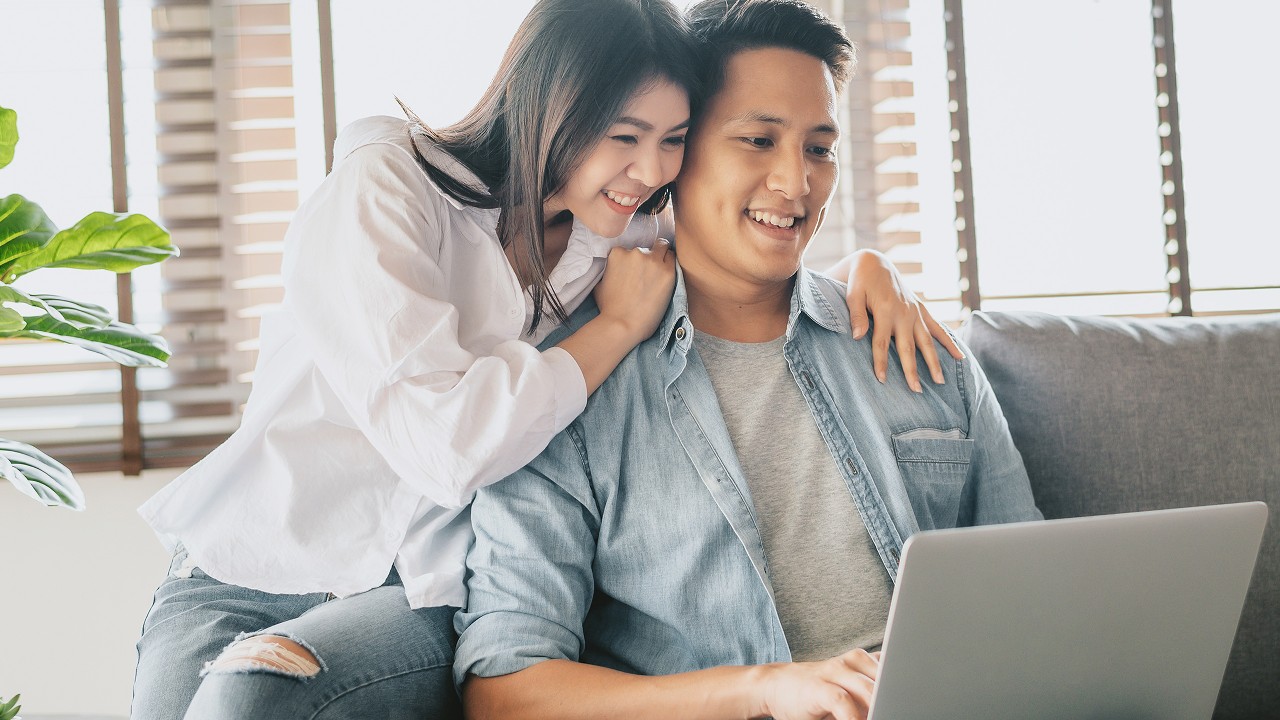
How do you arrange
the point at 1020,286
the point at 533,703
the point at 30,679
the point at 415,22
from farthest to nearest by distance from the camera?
the point at 1020,286, the point at 415,22, the point at 30,679, the point at 533,703

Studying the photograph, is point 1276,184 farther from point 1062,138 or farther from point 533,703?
point 533,703

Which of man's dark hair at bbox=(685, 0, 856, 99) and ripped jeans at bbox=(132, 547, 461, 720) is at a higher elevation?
man's dark hair at bbox=(685, 0, 856, 99)

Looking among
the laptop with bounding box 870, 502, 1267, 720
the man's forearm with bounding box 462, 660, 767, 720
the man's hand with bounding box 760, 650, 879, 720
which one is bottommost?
the man's forearm with bounding box 462, 660, 767, 720

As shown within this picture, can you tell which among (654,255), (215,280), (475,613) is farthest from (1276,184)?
(215,280)

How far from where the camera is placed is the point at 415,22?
8.58 ft

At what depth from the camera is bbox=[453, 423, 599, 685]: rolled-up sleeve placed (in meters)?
1.15

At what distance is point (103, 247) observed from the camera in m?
1.39

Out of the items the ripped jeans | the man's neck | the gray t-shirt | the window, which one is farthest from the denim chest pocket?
the window

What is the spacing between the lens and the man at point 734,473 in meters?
1.19

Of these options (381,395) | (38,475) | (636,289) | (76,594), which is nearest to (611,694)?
(381,395)

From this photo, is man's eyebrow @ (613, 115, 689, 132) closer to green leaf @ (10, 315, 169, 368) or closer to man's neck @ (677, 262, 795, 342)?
man's neck @ (677, 262, 795, 342)

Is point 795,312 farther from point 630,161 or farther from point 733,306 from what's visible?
point 630,161

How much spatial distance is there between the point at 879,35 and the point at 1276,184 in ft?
4.21

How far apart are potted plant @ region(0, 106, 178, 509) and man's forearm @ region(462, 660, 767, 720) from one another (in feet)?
2.34
